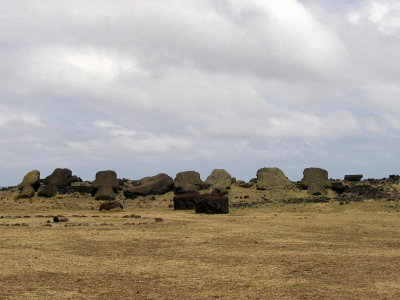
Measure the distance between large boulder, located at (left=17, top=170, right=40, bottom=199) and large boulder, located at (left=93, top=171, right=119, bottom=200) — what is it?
18.3 ft

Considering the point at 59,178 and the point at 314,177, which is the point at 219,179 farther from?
the point at 59,178

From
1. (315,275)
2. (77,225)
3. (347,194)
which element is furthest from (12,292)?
(347,194)

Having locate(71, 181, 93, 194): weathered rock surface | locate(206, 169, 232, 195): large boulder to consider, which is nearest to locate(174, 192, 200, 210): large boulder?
locate(206, 169, 232, 195): large boulder

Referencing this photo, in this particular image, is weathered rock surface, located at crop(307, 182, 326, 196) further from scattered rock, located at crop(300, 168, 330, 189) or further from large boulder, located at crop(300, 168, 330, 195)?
scattered rock, located at crop(300, 168, 330, 189)

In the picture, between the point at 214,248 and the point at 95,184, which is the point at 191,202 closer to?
the point at 95,184

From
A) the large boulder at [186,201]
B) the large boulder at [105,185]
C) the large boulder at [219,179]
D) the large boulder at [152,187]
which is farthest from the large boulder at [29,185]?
the large boulder at [186,201]

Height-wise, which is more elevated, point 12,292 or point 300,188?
Answer: point 300,188

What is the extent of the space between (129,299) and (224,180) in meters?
37.0

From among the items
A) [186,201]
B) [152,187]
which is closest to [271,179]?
[152,187]

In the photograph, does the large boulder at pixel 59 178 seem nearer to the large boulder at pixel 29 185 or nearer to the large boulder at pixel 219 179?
the large boulder at pixel 29 185

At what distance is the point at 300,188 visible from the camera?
43531mm

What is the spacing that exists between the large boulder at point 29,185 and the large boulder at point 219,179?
1596 cm

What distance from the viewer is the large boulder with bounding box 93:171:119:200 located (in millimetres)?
42031

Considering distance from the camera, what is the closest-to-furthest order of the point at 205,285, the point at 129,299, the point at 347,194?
the point at 129,299
the point at 205,285
the point at 347,194
